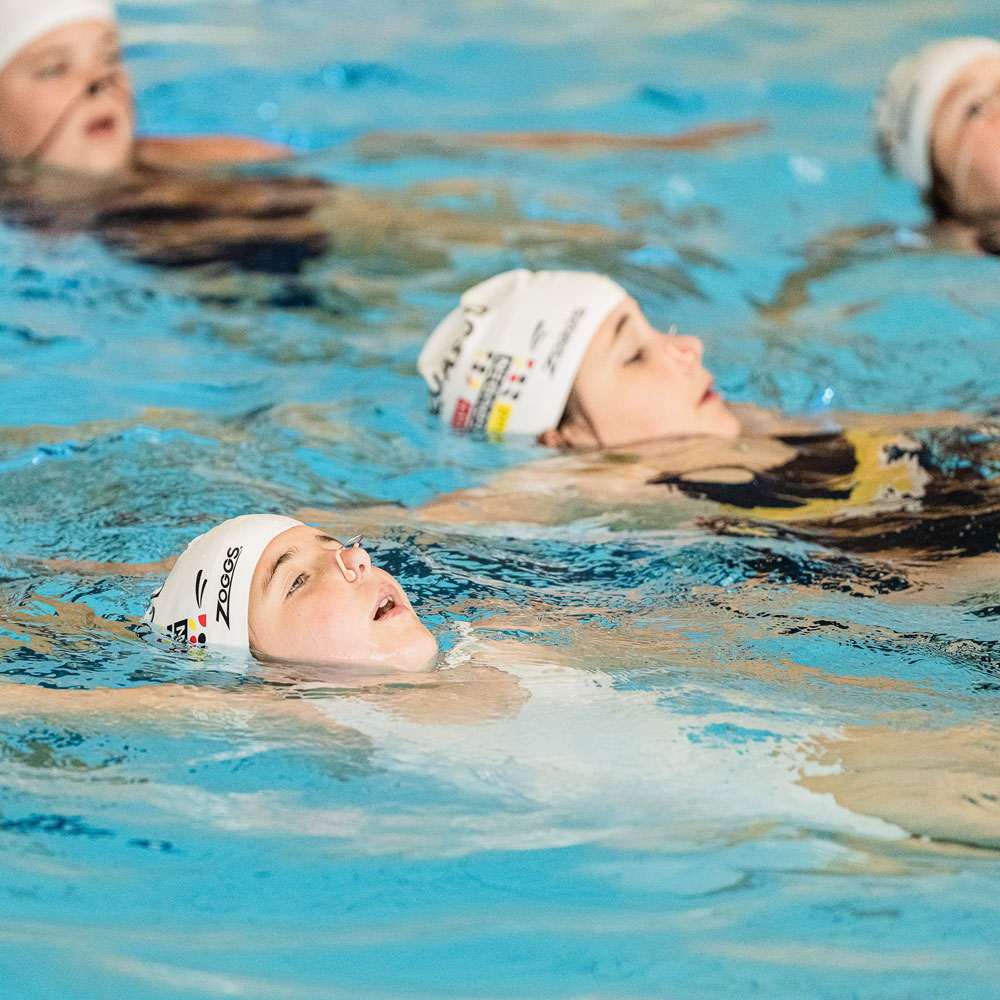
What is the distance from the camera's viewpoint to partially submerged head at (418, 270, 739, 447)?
13.8ft

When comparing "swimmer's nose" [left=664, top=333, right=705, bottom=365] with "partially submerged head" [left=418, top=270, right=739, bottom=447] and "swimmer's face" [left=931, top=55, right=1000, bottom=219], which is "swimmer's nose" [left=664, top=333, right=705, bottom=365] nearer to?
"partially submerged head" [left=418, top=270, right=739, bottom=447]

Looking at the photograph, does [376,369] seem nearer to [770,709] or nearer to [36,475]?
[36,475]

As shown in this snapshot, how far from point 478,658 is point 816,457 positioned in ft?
5.46

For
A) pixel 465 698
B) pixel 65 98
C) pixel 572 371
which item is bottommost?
pixel 465 698

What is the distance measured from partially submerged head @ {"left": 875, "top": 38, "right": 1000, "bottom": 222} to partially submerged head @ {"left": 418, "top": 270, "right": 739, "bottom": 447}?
7.79 feet

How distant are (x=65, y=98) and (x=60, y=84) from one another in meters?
0.06

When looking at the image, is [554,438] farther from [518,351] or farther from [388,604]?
[388,604]

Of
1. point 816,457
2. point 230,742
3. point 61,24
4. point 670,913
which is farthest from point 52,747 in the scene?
point 61,24

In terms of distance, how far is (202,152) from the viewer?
288 inches

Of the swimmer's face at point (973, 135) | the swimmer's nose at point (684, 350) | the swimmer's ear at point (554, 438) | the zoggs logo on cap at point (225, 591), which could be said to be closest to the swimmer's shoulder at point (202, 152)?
the swimmer's face at point (973, 135)

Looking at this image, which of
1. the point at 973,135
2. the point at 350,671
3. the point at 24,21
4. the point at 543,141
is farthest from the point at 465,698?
the point at 543,141

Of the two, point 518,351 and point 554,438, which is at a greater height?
point 518,351

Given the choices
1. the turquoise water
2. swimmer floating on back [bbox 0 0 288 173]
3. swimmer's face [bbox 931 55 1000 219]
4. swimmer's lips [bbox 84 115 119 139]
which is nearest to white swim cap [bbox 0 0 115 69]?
swimmer floating on back [bbox 0 0 288 173]

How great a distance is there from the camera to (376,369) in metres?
5.25
